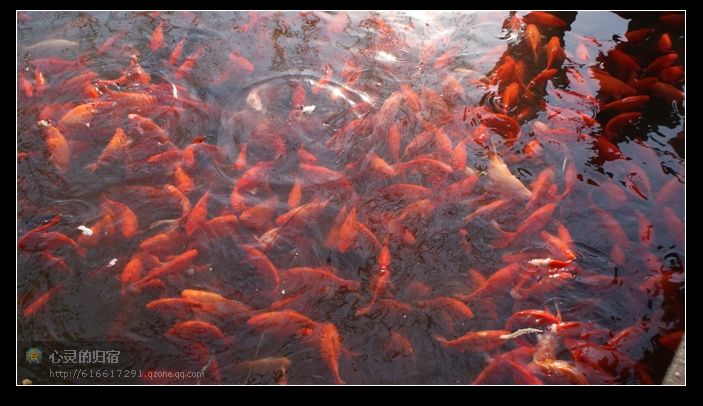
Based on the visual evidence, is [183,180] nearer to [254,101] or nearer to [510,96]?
[254,101]

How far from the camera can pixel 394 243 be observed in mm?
3457

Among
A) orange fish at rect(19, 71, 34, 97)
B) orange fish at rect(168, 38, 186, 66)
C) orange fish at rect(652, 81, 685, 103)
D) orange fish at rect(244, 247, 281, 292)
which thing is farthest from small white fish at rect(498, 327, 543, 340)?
orange fish at rect(19, 71, 34, 97)

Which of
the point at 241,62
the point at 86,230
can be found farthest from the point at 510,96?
the point at 86,230

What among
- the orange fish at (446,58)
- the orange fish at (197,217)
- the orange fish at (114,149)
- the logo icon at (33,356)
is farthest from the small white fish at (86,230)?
the orange fish at (446,58)

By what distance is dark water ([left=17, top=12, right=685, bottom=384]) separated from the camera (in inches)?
123

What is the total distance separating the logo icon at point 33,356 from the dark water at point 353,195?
6 cm

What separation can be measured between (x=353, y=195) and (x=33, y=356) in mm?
2109

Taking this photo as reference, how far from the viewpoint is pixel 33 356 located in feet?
10.1

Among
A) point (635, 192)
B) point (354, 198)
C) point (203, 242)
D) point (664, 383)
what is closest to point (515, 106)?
point (635, 192)

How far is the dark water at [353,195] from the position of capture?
10.2ft

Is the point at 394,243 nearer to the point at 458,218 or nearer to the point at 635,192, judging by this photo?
the point at 458,218

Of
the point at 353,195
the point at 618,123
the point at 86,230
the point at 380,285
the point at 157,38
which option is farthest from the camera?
the point at 157,38

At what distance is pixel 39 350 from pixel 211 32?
287 cm

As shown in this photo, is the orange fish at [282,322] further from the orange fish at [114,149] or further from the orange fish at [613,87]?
the orange fish at [613,87]
